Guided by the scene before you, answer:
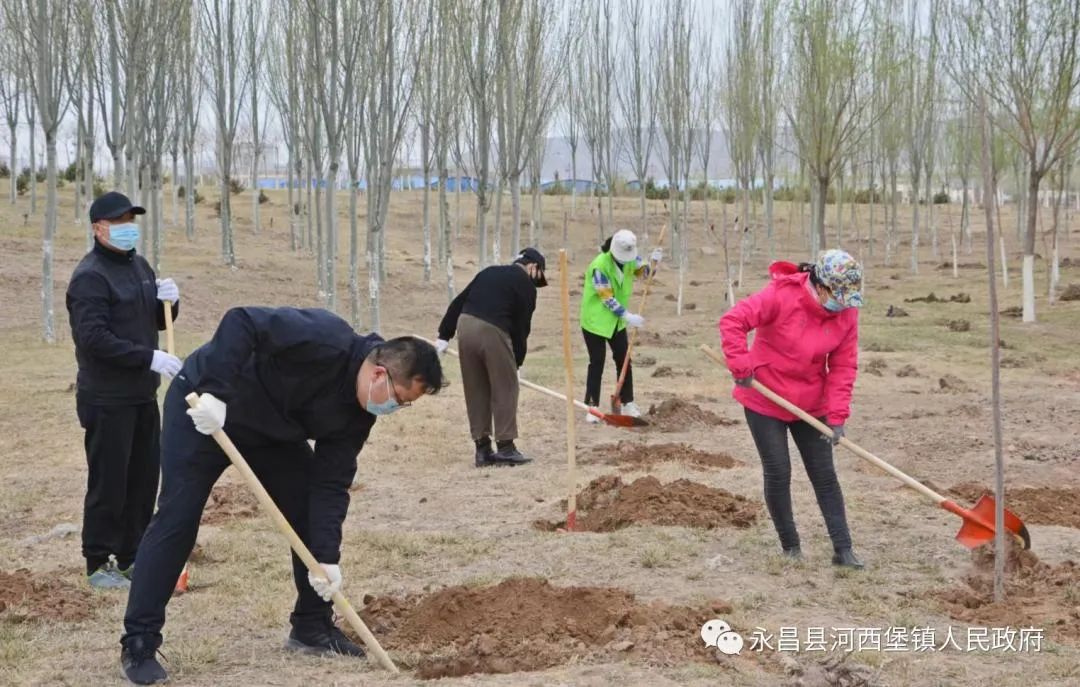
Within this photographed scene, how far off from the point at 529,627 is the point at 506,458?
4123mm

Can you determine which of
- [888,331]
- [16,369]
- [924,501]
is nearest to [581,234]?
[888,331]

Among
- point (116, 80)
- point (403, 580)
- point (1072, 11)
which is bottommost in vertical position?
point (403, 580)

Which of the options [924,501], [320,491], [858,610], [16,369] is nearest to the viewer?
[320,491]

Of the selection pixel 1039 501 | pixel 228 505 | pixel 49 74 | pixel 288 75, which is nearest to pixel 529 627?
pixel 228 505

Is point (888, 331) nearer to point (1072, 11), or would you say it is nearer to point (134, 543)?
point (1072, 11)

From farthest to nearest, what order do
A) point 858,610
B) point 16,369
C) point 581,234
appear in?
point 581,234 → point 16,369 → point 858,610

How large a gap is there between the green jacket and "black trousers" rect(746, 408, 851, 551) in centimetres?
427

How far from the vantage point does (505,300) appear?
8359 mm

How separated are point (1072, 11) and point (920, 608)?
1678 cm

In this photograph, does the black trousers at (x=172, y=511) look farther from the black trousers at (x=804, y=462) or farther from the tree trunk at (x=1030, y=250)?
the tree trunk at (x=1030, y=250)

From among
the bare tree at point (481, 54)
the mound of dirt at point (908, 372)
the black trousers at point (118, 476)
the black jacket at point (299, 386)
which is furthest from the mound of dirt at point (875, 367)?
the black jacket at point (299, 386)

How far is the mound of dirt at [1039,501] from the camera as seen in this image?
671 cm

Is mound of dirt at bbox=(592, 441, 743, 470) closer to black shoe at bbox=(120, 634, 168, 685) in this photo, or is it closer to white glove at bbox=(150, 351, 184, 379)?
white glove at bbox=(150, 351, 184, 379)

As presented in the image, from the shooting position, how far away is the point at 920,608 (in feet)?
16.6
